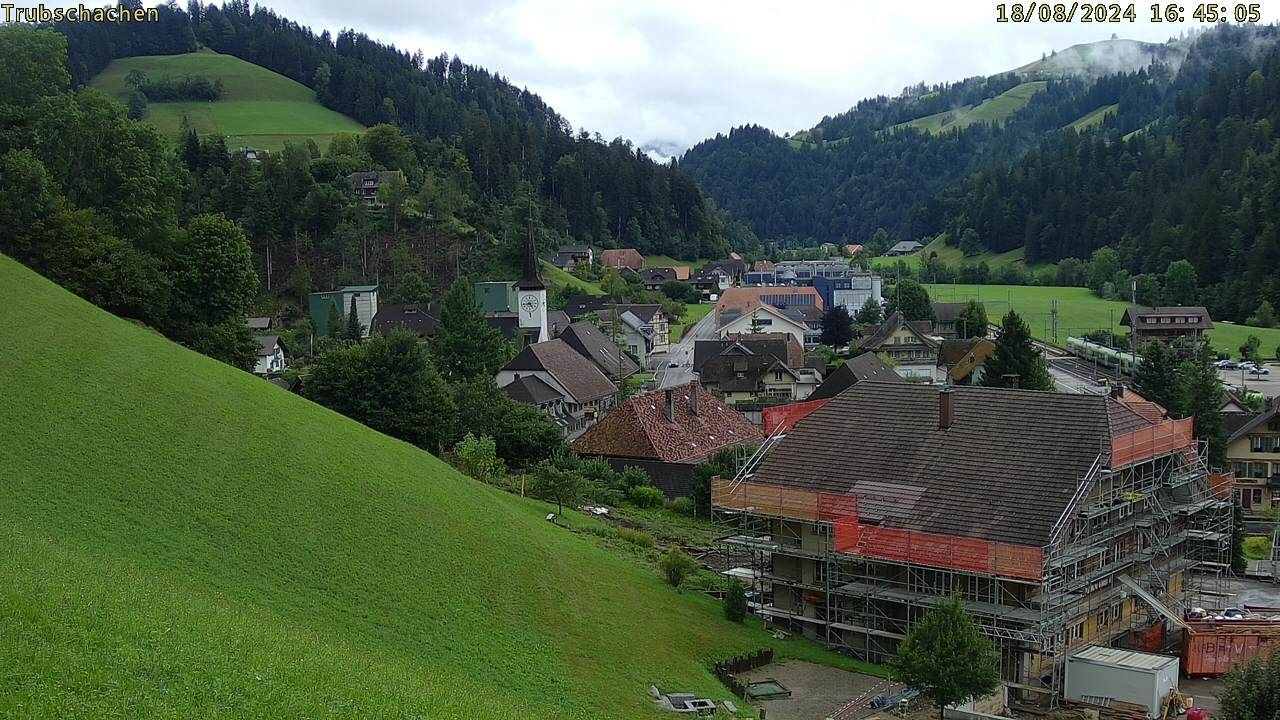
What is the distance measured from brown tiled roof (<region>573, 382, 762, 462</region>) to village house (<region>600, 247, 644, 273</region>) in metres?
78.7

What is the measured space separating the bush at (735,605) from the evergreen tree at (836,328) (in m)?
69.2

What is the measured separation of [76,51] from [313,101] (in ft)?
110

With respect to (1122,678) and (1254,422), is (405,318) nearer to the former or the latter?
(1254,422)

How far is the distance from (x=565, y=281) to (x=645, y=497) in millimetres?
72200

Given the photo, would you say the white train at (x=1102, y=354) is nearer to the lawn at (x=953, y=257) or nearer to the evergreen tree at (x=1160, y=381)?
the evergreen tree at (x=1160, y=381)

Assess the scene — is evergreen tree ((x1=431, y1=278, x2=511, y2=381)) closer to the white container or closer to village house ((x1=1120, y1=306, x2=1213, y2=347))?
the white container

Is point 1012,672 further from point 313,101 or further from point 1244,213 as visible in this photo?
point 313,101

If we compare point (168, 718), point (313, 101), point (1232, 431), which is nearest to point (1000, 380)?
point (1232, 431)

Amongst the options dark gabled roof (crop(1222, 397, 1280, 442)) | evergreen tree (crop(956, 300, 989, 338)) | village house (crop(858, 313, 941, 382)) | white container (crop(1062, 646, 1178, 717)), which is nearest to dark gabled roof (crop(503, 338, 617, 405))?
village house (crop(858, 313, 941, 382))

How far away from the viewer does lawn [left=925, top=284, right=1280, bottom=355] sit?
96.3m

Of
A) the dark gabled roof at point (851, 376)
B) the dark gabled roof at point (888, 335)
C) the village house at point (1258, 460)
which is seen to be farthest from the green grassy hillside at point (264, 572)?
the dark gabled roof at point (888, 335)

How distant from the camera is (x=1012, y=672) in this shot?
27.4 metres

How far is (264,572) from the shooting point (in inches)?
958

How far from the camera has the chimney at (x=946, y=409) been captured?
31.3 meters
